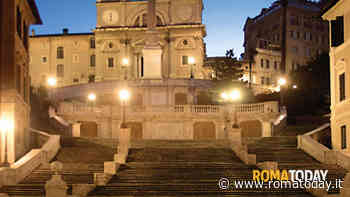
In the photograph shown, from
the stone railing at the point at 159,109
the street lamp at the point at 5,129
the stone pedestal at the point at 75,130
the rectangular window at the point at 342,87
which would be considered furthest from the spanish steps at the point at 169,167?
the stone railing at the point at 159,109

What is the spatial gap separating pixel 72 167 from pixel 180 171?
579 centimetres

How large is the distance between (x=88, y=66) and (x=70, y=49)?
4.15 meters

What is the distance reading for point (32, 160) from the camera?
1276 inches

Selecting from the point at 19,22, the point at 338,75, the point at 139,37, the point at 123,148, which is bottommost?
the point at 123,148

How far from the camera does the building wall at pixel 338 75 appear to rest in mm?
34906

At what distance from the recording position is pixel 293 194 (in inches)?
1011

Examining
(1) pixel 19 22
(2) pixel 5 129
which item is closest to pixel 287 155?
(2) pixel 5 129

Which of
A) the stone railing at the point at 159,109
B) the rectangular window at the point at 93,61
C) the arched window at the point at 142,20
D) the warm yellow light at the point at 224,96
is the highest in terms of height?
the arched window at the point at 142,20

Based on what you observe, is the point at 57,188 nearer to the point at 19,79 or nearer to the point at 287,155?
the point at 19,79

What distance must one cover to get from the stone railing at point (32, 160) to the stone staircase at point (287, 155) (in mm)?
11732

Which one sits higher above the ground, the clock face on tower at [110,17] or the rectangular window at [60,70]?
the clock face on tower at [110,17]

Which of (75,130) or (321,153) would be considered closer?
(321,153)

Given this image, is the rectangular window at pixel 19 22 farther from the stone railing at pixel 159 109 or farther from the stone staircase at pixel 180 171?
the stone railing at pixel 159 109

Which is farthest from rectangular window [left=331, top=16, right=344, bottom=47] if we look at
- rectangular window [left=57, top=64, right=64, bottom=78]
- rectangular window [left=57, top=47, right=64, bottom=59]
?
rectangular window [left=57, top=47, right=64, bottom=59]
